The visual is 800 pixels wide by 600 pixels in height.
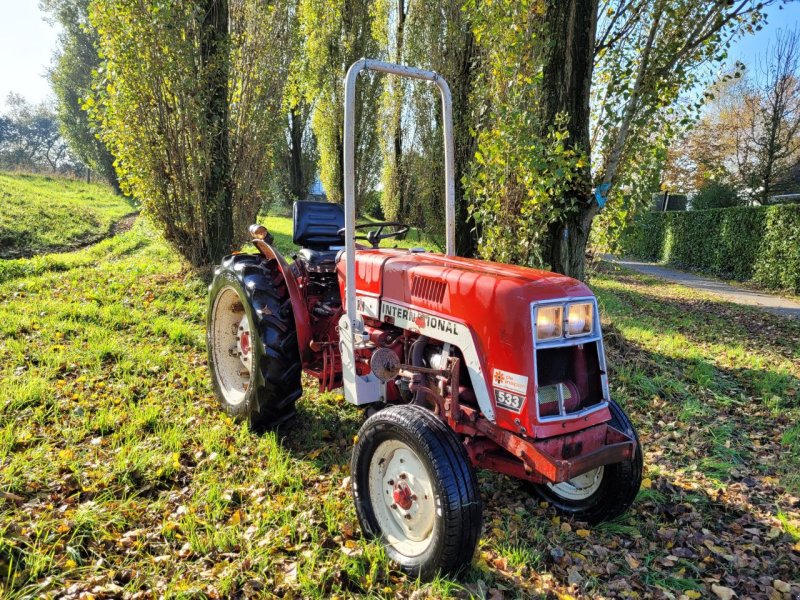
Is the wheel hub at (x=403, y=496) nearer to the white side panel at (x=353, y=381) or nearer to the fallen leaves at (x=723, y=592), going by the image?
the white side panel at (x=353, y=381)

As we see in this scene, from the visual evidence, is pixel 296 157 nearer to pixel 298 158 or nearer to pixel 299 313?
pixel 298 158

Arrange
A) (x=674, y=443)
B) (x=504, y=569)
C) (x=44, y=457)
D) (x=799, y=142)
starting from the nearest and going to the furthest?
(x=504, y=569) → (x=44, y=457) → (x=674, y=443) → (x=799, y=142)

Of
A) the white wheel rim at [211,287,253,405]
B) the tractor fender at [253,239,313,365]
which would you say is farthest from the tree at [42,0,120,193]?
the tractor fender at [253,239,313,365]

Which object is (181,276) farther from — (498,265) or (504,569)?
(504,569)

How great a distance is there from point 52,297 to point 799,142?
66.6 feet

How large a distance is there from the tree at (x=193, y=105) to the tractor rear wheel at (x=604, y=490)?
235 inches

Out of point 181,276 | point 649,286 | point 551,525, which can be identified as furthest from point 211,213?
point 649,286

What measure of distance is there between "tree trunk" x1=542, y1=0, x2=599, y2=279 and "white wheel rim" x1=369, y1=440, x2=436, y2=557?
3185 mm

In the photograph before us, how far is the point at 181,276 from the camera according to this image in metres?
7.63

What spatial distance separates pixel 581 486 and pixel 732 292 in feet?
35.2

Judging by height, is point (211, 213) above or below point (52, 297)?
above

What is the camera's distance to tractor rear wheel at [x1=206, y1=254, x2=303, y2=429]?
318 centimetres

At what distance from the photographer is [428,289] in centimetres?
255

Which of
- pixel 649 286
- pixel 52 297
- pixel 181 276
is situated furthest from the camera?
pixel 649 286
